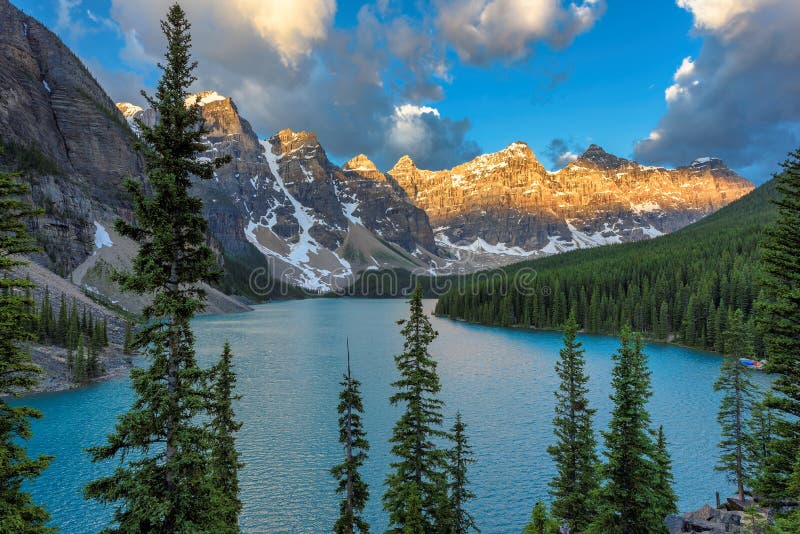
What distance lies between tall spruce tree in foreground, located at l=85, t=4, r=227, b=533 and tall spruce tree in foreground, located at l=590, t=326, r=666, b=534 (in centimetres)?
1777

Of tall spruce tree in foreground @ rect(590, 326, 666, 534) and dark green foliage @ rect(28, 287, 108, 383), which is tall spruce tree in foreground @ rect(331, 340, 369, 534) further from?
dark green foliage @ rect(28, 287, 108, 383)

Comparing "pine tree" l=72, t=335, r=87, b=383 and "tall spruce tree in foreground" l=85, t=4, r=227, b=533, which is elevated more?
"tall spruce tree in foreground" l=85, t=4, r=227, b=533

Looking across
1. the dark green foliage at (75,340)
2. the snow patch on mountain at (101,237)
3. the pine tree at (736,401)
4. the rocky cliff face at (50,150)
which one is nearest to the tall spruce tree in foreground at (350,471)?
the pine tree at (736,401)

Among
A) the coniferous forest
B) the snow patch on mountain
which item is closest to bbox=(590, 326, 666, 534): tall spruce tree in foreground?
the coniferous forest

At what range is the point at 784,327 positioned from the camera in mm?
19281

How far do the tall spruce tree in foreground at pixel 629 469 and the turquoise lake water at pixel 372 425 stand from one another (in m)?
12.8

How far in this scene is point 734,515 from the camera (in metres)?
26.3

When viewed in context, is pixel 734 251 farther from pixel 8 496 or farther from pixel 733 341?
pixel 8 496

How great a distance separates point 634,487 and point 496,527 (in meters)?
14.4

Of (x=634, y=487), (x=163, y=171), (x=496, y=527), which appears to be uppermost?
(x=163, y=171)

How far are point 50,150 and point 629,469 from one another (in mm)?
231479

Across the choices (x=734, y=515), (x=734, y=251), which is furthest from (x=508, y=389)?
(x=734, y=251)

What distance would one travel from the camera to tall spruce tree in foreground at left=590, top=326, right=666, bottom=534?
2045 cm

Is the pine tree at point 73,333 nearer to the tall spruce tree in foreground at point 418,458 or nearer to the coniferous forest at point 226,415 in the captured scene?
the coniferous forest at point 226,415
